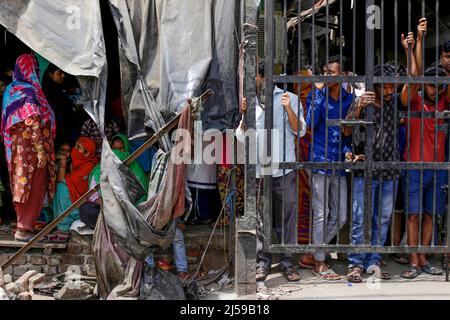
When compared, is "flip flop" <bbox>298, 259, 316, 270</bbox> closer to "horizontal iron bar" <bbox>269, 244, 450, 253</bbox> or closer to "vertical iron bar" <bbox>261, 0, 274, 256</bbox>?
"horizontal iron bar" <bbox>269, 244, 450, 253</bbox>

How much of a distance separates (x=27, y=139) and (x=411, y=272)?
11.9 ft

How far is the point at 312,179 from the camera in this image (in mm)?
5500

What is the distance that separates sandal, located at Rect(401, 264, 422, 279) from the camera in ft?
18.8

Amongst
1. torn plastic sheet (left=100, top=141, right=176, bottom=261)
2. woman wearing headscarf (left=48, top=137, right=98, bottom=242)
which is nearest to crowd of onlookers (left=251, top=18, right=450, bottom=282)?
torn plastic sheet (left=100, top=141, right=176, bottom=261)

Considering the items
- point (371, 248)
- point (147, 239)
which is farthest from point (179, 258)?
point (371, 248)

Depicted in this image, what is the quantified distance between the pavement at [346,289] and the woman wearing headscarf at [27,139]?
1905 mm

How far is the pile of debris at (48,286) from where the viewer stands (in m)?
5.55

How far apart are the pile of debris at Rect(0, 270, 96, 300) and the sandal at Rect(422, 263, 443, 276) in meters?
2.89

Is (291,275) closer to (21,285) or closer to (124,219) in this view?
(124,219)

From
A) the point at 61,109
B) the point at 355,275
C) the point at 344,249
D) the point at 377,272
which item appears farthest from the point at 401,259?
the point at 61,109

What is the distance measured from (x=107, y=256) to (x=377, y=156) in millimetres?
2443

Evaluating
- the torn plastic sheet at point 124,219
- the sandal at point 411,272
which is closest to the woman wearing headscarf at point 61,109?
the torn plastic sheet at point 124,219

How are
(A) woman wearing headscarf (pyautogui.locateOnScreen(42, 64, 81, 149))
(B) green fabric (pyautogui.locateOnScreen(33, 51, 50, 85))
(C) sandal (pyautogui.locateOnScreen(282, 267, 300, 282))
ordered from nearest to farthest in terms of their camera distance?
(C) sandal (pyautogui.locateOnScreen(282, 267, 300, 282)) → (B) green fabric (pyautogui.locateOnScreen(33, 51, 50, 85)) → (A) woman wearing headscarf (pyautogui.locateOnScreen(42, 64, 81, 149))

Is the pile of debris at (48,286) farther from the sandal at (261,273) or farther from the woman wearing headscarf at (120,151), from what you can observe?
the sandal at (261,273)
